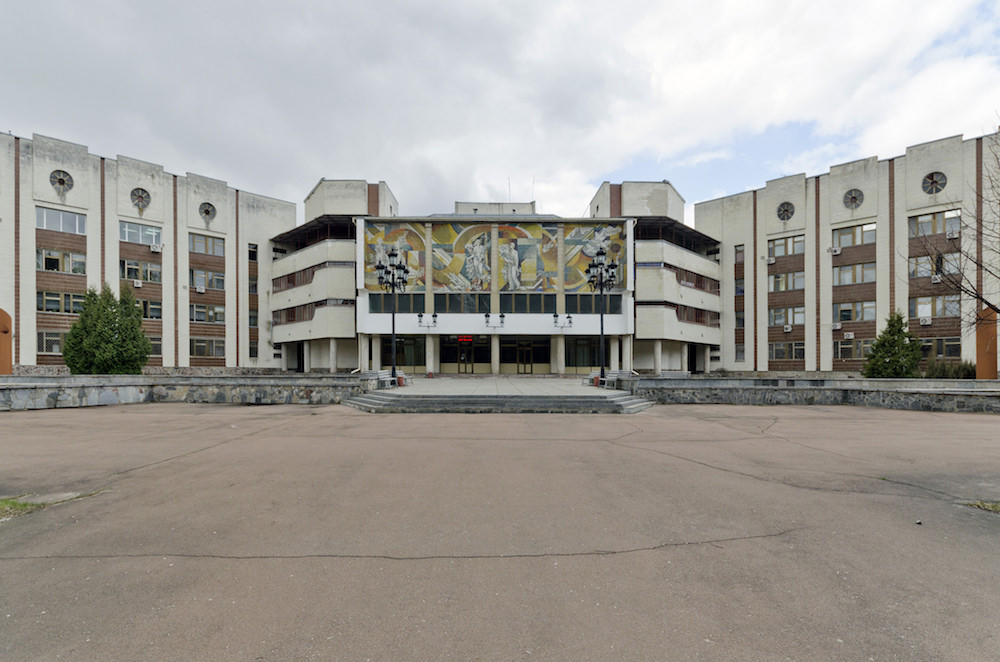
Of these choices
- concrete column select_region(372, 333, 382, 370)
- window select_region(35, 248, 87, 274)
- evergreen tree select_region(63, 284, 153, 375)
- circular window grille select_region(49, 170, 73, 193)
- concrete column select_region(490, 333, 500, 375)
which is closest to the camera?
evergreen tree select_region(63, 284, 153, 375)

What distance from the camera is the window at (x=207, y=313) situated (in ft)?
124

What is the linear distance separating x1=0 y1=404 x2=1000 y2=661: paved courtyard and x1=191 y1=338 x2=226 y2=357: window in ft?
111

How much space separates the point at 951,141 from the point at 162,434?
47912 mm

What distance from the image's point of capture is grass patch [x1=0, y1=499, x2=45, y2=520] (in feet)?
16.4

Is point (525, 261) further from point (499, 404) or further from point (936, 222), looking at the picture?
point (936, 222)

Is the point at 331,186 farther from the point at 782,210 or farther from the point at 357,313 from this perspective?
the point at 782,210

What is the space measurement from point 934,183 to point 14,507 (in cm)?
4735

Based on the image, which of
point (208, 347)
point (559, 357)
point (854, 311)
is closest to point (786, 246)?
point (854, 311)

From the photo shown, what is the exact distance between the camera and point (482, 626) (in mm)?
2904

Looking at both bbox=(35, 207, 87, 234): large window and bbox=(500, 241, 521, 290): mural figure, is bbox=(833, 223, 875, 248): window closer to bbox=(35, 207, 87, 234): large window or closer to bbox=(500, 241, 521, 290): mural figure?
bbox=(500, 241, 521, 290): mural figure

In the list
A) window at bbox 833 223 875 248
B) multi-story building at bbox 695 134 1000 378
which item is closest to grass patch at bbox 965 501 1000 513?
multi-story building at bbox 695 134 1000 378

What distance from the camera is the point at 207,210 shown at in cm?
3853

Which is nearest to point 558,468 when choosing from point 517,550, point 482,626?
point 517,550

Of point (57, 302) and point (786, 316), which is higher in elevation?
point (57, 302)
